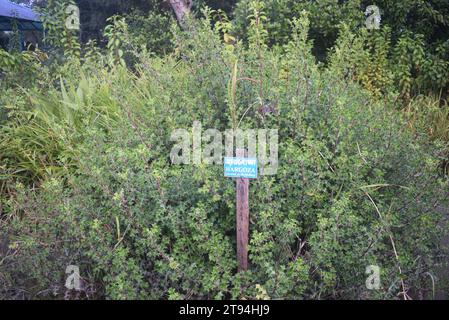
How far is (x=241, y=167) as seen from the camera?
8.72ft

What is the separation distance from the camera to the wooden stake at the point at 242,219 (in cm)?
270

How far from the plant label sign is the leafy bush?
0.44ft

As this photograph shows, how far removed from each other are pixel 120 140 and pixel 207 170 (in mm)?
815

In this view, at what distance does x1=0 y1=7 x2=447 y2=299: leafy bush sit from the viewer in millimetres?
2693

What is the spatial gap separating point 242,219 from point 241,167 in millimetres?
284

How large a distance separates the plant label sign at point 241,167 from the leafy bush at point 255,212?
13 centimetres

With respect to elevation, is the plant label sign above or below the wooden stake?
above

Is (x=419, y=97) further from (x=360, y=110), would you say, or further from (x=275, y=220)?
(x=275, y=220)

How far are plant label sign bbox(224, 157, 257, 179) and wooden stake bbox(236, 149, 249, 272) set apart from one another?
34mm

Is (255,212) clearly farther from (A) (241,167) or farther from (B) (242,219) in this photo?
(A) (241,167)

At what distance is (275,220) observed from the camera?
9.09 ft

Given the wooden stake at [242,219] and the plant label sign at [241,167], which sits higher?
the plant label sign at [241,167]

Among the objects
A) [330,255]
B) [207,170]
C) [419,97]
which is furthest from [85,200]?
[419,97]

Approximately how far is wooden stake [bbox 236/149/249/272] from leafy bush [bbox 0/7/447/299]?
7 centimetres
